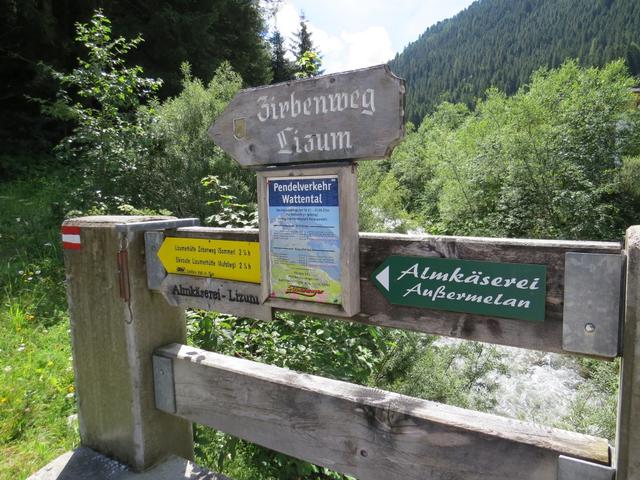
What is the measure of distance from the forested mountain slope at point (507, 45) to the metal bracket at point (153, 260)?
76937 millimetres

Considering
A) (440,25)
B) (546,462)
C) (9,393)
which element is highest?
(440,25)

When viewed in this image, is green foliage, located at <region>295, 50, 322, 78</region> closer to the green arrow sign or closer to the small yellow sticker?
the small yellow sticker

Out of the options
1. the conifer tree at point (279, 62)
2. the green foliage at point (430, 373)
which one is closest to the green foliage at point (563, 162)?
the conifer tree at point (279, 62)

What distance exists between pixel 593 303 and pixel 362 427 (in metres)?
0.89

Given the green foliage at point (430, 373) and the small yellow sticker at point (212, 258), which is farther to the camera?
the green foliage at point (430, 373)

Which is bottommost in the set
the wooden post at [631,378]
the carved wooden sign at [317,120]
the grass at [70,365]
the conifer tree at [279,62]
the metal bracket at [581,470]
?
the grass at [70,365]

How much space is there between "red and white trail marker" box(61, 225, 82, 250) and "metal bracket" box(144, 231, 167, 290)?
41 cm

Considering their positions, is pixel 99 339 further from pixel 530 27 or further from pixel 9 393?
pixel 530 27

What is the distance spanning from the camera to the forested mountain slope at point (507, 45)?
85750mm

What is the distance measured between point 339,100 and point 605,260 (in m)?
0.96

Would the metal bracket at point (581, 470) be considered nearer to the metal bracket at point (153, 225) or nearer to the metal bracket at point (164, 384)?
the metal bracket at point (164, 384)

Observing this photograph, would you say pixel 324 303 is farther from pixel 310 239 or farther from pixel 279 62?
pixel 279 62

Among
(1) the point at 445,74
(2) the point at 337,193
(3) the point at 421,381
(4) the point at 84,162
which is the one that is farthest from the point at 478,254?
(1) the point at 445,74

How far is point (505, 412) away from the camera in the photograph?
6555 millimetres
